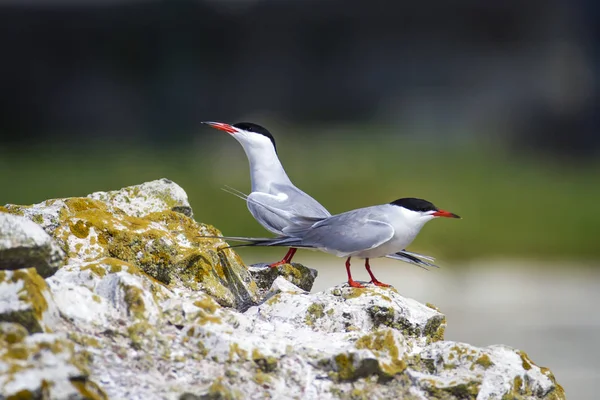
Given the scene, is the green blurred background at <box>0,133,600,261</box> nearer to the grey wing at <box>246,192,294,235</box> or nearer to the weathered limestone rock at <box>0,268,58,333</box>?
the grey wing at <box>246,192,294,235</box>

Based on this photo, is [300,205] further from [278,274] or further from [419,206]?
[278,274]

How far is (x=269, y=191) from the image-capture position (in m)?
3.80

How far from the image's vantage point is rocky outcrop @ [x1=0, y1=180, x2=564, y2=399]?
1.76 m

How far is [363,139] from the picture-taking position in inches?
496

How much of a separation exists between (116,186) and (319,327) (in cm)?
774

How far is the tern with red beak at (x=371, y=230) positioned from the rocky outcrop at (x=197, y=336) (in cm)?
45

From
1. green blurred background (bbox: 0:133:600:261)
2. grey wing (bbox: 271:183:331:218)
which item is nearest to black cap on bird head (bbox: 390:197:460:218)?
grey wing (bbox: 271:183:331:218)

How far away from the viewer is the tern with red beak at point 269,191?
3520 mm

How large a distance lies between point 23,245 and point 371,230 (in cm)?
121

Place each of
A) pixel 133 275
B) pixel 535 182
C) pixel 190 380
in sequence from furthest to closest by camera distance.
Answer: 1. pixel 535 182
2. pixel 133 275
3. pixel 190 380

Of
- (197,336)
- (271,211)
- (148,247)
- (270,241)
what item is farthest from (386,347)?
(271,211)

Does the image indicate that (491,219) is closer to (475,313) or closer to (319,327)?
(475,313)

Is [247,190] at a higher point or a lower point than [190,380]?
lower

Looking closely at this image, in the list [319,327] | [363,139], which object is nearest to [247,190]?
[363,139]
